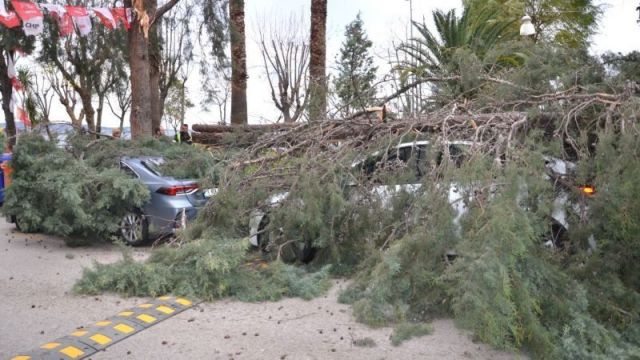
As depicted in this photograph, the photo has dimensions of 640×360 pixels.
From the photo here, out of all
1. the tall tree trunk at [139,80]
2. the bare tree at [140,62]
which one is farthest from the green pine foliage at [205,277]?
the tall tree trunk at [139,80]

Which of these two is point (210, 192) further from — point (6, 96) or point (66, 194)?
point (6, 96)

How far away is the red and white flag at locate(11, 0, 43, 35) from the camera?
1303 centimetres

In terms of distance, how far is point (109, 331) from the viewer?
509 cm

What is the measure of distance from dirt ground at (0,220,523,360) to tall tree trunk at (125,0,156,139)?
758cm

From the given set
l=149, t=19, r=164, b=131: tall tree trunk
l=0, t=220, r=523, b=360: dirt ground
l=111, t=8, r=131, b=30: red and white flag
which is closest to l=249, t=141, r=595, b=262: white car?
l=0, t=220, r=523, b=360: dirt ground

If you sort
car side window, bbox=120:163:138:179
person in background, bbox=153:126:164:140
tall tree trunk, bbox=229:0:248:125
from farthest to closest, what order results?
1. tall tree trunk, bbox=229:0:248:125
2. person in background, bbox=153:126:164:140
3. car side window, bbox=120:163:138:179

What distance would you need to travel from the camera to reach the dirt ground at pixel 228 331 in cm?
463

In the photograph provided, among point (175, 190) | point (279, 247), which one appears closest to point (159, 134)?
point (175, 190)

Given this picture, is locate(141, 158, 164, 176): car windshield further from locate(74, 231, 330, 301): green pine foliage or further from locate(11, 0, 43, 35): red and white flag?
locate(11, 0, 43, 35): red and white flag

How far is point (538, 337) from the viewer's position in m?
4.16

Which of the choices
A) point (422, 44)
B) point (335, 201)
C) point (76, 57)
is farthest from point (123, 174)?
point (76, 57)

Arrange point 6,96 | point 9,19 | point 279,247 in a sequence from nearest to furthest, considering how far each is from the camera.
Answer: point 279,247 < point 9,19 < point 6,96

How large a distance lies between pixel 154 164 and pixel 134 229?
3.58 ft

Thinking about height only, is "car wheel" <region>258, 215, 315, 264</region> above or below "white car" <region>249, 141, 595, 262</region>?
below
